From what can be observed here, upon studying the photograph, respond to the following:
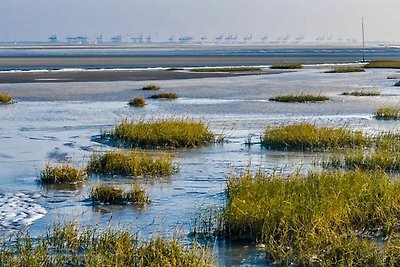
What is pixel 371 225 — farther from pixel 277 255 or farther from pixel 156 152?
pixel 156 152

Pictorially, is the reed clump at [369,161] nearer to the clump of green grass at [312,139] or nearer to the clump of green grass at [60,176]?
the clump of green grass at [312,139]

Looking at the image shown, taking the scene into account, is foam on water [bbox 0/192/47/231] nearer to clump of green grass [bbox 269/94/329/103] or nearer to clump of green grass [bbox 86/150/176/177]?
clump of green grass [bbox 86/150/176/177]

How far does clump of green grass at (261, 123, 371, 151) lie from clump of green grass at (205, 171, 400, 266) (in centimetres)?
752

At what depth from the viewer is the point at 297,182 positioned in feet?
47.2

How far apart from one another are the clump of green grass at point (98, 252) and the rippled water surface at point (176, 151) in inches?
46.7

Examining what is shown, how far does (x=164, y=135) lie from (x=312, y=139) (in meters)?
4.67

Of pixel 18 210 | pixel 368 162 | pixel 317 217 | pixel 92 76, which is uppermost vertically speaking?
pixel 317 217

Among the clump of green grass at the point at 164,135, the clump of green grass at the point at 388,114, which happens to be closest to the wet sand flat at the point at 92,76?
the clump of green grass at the point at 388,114

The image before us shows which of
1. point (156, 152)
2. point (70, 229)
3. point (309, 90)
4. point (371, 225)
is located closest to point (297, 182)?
point (371, 225)

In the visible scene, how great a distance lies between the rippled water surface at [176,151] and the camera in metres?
14.2

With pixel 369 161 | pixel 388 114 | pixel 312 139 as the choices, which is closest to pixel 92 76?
pixel 388 114

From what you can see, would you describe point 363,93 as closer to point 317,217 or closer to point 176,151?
point 176,151

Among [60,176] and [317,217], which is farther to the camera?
[60,176]

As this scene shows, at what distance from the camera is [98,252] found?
1073 cm
